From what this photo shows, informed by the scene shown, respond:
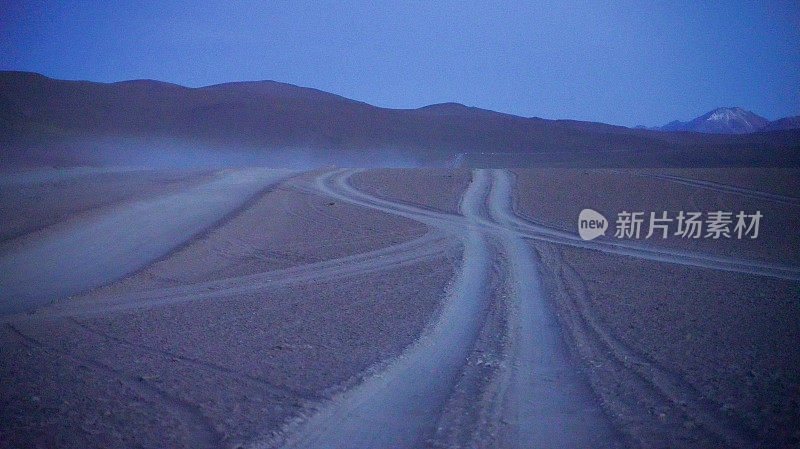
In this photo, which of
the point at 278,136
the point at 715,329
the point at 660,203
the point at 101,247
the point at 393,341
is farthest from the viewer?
the point at 278,136

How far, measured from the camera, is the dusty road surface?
4578 millimetres

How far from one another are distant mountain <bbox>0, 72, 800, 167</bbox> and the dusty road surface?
111ft

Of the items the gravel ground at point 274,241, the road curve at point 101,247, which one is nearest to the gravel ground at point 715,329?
the gravel ground at point 274,241

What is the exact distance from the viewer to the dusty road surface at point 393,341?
4.58 metres

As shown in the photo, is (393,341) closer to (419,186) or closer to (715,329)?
(715,329)

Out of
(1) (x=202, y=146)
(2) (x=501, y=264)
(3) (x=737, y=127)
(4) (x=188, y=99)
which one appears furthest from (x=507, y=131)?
(3) (x=737, y=127)

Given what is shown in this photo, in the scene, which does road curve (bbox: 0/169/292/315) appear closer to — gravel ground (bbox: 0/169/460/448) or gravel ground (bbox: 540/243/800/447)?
gravel ground (bbox: 0/169/460/448)

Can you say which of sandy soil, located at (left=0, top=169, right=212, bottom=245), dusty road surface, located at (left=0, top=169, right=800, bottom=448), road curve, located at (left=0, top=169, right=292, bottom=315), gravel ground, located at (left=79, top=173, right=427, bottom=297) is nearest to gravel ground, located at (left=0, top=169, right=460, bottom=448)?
dusty road surface, located at (left=0, top=169, right=800, bottom=448)

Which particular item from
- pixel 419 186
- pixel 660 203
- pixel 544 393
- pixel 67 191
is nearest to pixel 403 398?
pixel 544 393

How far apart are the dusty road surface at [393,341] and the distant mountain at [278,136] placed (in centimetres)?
3394

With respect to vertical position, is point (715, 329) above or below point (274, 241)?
above

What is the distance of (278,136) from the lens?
73.1 metres

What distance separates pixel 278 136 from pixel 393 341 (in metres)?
70.5

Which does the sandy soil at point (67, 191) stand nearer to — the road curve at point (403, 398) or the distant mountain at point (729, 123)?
the road curve at point (403, 398)
